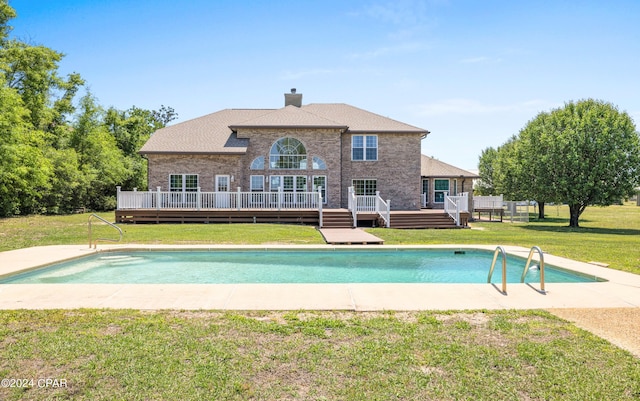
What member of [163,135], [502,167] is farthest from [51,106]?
[502,167]

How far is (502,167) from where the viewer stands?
42.2 m

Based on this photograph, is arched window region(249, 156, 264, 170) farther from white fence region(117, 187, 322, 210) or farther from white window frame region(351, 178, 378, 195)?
white window frame region(351, 178, 378, 195)

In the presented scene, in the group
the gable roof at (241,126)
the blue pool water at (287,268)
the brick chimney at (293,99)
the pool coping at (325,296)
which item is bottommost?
the blue pool water at (287,268)

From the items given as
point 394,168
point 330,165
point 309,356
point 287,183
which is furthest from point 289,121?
point 309,356

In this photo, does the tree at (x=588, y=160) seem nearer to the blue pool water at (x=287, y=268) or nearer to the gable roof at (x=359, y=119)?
the gable roof at (x=359, y=119)

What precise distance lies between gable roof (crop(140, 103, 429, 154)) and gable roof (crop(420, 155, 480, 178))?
5145 millimetres

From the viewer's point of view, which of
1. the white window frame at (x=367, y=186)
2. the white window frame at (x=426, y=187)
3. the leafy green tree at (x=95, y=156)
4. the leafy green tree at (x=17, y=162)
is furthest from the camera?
the leafy green tree at (x=95, y=156)

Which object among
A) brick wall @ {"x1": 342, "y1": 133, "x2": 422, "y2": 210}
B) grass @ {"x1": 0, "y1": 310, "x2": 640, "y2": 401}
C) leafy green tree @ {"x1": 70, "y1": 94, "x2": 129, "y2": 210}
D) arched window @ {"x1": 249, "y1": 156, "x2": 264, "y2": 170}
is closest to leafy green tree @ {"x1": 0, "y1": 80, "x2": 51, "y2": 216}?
leafy green tree @ {"x1": 70, "y1": 94, "x2": 129, "y2": 210}

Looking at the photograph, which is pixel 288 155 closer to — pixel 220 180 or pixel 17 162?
pixel 220 180

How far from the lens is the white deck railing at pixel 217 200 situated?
21.5 metres

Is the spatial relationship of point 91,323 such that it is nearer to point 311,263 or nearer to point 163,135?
point 311,263

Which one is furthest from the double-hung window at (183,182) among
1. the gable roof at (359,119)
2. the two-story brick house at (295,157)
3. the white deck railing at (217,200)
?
the gable roof at (359,119)

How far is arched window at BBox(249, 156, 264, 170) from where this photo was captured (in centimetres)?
2466

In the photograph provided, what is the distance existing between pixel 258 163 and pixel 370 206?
781cm
